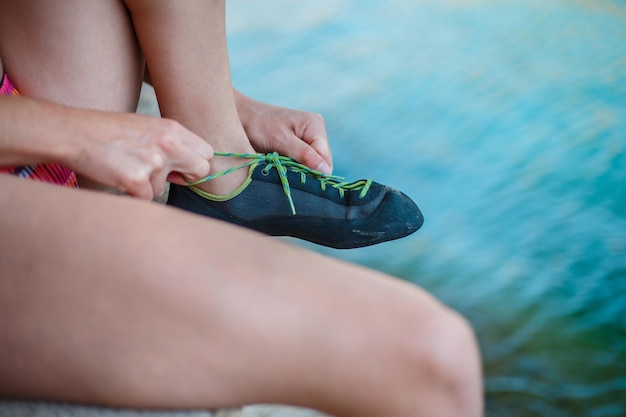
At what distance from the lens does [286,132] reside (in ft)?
4.09

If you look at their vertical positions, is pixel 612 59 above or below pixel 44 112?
above

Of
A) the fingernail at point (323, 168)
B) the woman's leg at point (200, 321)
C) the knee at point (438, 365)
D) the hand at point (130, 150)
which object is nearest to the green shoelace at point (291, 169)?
the fingernail at point (323, 168)

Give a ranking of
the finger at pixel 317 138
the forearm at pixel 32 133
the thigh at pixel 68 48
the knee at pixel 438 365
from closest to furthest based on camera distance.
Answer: the knee at pixel 438 365 → the forearm at pixel 32 133 → the thigh at pixel 68 48 → the finger at pixel 317 138

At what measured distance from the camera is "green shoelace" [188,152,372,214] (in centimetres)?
114

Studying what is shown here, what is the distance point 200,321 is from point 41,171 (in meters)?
0.45

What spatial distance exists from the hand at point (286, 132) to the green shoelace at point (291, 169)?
0.02 metres

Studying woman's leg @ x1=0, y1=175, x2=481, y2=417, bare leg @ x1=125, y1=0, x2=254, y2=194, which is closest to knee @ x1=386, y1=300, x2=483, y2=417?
woman's leg @ x1=0, y1=175, x2=481, y2=417

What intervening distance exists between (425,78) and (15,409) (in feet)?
4.28

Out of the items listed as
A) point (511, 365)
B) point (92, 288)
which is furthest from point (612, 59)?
point (92, 288)

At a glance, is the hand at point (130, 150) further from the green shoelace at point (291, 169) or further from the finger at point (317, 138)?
the finger at point (317, 138)

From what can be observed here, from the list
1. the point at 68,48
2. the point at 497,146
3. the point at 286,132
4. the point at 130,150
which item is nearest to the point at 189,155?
the point at 130,150

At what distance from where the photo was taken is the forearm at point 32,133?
761 mm

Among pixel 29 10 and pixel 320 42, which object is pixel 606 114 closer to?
pixel 320 42

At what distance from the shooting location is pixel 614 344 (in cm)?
113
